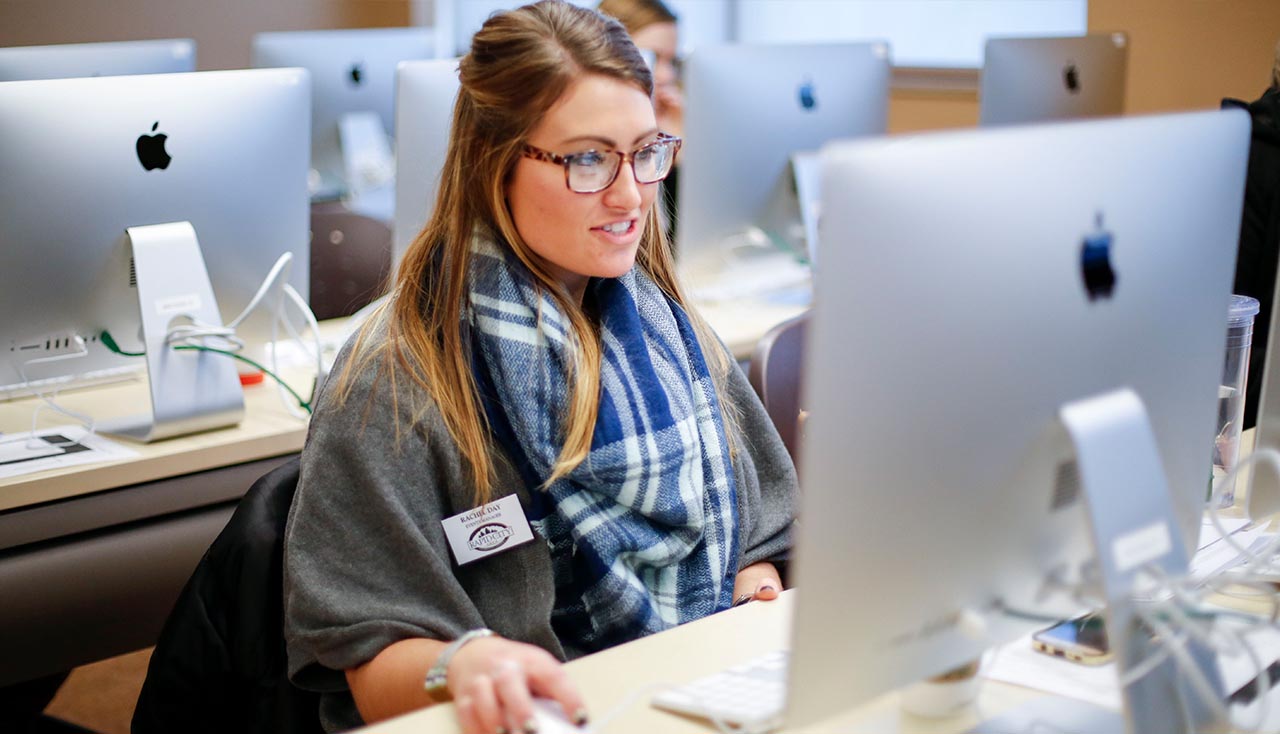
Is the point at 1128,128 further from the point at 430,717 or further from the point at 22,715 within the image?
the point at 22,715

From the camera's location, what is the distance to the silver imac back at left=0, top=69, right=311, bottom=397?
1714 millimetres

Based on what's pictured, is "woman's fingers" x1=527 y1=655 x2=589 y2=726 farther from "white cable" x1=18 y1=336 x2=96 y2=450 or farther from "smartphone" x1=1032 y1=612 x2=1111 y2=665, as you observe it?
"white cable" x1=18 y1=336 x2=96 y2=450

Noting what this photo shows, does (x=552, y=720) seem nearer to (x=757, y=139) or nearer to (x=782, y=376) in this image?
(x=782, y=376)

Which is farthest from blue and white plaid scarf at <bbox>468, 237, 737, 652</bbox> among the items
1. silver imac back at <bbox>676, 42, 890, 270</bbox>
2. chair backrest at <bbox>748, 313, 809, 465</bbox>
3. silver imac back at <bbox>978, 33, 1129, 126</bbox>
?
silver imac back at <bbox>978, 33, 1129, 126</bbox>

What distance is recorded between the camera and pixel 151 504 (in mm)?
1827

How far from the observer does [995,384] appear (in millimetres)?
829

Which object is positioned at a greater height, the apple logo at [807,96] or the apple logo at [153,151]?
the apple logo at [807,96]

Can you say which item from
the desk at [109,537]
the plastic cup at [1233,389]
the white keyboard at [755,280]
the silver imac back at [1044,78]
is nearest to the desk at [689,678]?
the plastic cup at [1233,389]

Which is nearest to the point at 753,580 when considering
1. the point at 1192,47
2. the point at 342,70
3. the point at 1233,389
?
the point at 1233,389

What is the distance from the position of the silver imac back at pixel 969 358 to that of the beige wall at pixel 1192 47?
2.75m

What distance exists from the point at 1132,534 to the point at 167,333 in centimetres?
144

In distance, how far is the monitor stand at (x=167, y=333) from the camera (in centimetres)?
184

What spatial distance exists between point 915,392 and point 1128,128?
0.84ft

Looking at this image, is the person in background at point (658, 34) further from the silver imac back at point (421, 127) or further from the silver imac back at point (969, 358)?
the silver imac back at point (969, 358)
